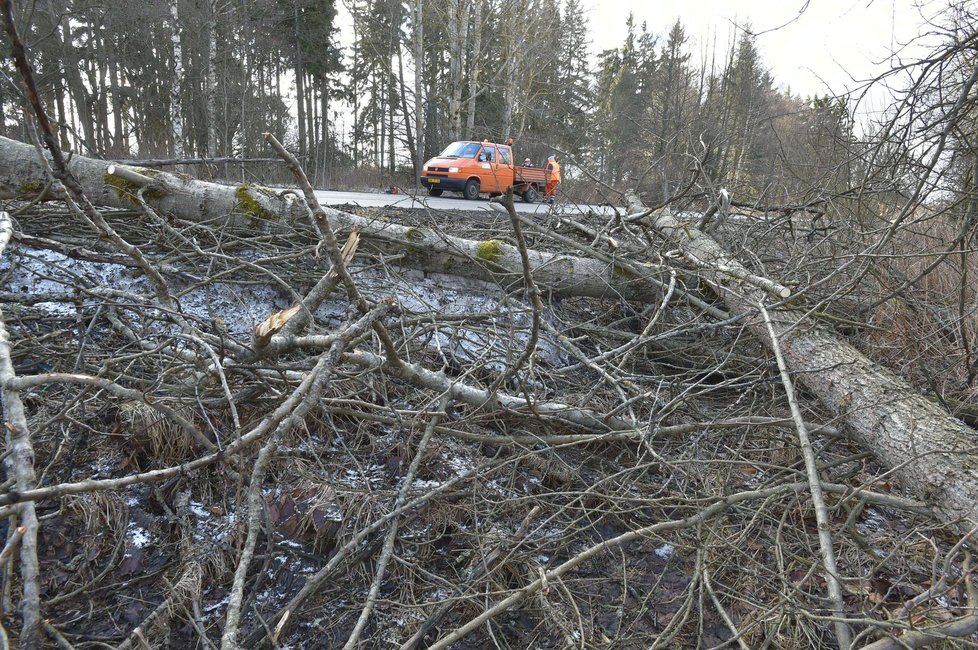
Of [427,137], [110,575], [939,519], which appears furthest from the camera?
[427,137]

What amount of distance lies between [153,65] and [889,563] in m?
23.7

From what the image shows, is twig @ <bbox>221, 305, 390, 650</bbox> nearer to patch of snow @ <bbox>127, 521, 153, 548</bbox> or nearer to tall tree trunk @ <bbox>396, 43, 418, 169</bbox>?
patch of snow @ <bbox>127, 521, 153, 548</bbox>

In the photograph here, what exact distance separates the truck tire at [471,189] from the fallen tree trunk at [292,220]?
8616 mm

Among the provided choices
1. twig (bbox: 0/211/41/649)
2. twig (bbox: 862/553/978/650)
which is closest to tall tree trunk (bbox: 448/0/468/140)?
twig (bbox: 0/211/41/649)

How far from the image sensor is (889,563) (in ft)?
9.02

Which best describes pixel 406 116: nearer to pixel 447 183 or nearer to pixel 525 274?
pixel 447 183

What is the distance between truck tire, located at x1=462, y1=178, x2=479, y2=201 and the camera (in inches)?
512

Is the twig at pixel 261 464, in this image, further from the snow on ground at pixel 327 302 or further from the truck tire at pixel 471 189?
the truck tire at pixel 471 189

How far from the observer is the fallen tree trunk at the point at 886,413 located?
7.80 ft

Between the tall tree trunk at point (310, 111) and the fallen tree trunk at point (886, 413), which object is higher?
the tall tree trunk at point (310, 111)

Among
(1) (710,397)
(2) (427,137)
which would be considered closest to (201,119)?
(2) (427,137)

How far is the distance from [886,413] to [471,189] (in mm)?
11085

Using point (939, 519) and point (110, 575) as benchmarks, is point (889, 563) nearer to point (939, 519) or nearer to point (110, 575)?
point (939, 519)

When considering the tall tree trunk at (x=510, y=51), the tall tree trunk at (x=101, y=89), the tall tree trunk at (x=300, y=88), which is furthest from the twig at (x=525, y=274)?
the tall tree trunk at (x=300, y=88)
